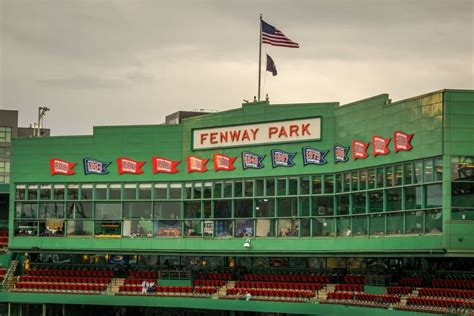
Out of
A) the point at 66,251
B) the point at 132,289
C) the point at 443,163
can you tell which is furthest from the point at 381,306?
the point at 66,251

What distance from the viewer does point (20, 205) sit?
69.0 metres

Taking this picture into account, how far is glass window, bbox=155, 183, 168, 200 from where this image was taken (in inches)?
2564

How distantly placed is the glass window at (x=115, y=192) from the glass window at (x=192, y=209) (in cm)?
479

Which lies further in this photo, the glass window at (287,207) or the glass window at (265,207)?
the glass window at (265,207)

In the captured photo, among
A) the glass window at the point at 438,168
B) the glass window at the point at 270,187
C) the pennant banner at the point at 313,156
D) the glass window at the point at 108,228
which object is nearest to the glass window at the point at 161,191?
the glass window at the point at 108,228

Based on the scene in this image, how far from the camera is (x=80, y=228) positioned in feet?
220

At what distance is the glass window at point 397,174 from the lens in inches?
2047

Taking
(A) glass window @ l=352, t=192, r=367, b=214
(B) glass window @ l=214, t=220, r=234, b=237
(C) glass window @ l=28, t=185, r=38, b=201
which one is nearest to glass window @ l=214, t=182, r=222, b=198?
(B) glass window @ l=214, t=220, r=234, b=237

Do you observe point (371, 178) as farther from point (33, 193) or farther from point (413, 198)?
point (33, 193)

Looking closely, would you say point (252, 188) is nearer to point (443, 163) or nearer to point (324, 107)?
point (324, 107)

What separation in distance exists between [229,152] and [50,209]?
45.4ft

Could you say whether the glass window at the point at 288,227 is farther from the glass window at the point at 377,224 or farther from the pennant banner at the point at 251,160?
the glass window at the point at 377,224

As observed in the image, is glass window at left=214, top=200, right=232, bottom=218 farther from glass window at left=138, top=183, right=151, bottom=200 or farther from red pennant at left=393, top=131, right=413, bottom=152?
red pennant at left=393, top=131, right=413, bottom=152

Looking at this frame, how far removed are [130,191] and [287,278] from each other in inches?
467
